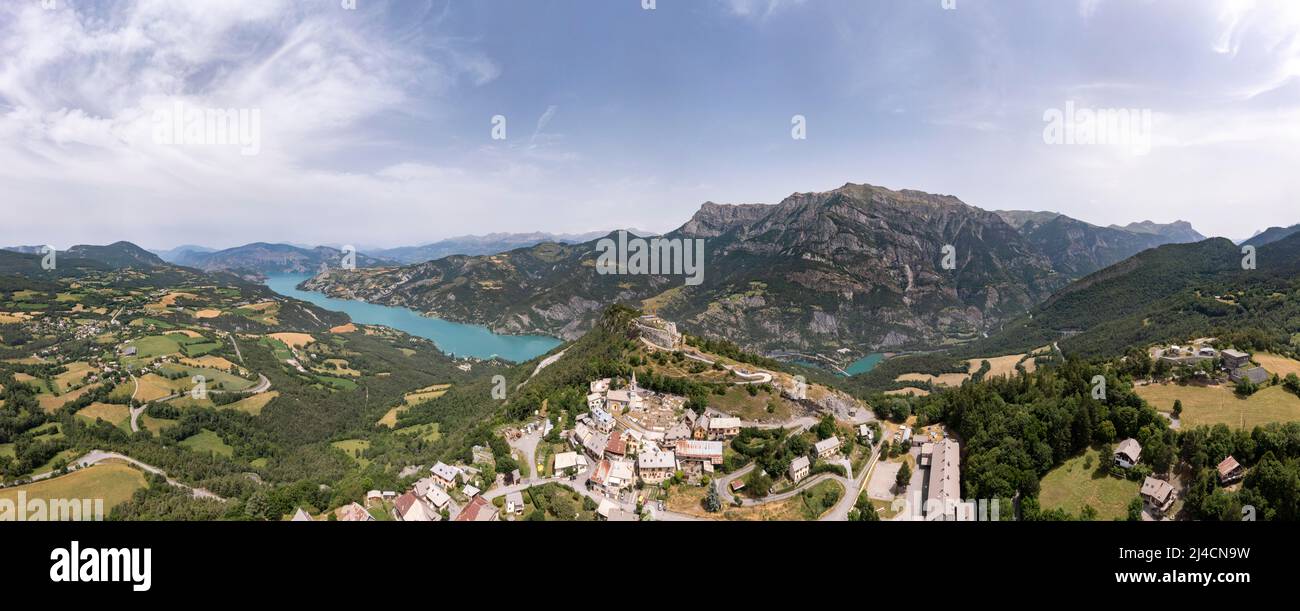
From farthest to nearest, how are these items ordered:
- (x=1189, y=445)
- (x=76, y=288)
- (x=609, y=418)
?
(x=76, y=288), (x=609, y=418), (x=1189, y=445)

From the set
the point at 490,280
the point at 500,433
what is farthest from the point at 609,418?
the point at 490,280

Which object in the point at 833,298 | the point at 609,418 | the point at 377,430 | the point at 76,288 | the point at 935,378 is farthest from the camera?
the point at 833,298

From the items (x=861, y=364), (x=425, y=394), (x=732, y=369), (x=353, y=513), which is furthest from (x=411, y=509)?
(x=861, y=364)

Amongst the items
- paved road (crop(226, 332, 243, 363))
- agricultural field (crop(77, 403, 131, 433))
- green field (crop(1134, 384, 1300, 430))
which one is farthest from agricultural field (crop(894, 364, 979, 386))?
paved road (crop(226, 332, 243, 363))

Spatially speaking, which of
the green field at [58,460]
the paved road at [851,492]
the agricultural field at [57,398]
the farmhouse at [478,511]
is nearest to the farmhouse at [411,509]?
the farmhouse at [478,511]

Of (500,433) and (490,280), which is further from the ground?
(490,280)

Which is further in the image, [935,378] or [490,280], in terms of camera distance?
[490,280]
